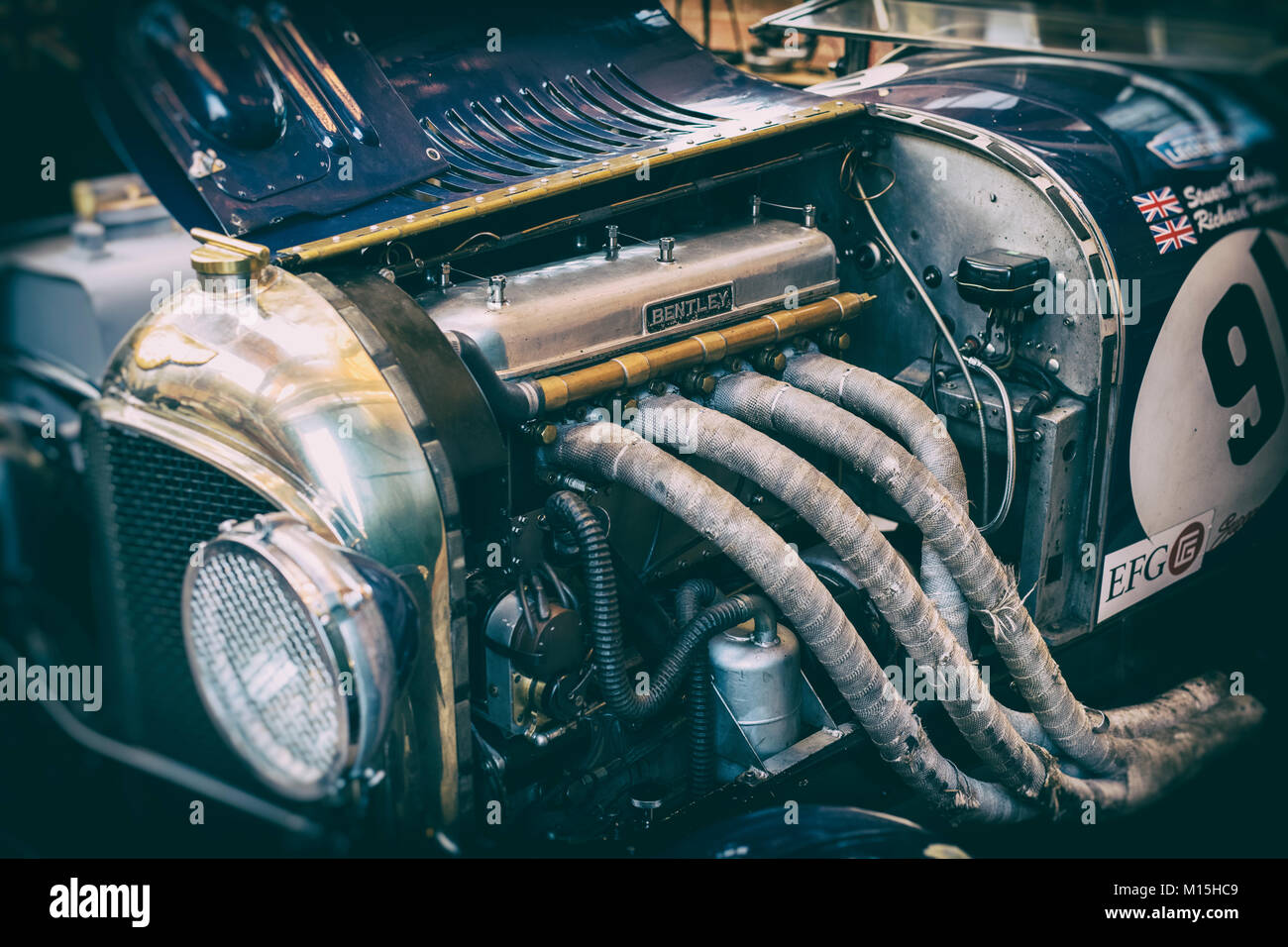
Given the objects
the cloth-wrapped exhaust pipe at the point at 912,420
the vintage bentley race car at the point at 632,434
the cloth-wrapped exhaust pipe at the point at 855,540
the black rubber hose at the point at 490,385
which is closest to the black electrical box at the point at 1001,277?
the vintage bentley race car at the point at 632,434

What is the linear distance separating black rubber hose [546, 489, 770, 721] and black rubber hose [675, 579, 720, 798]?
0.16 ft

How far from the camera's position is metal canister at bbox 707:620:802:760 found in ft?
8.43

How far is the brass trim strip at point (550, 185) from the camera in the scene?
7.85 ft

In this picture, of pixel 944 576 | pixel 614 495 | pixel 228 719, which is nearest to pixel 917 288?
pixel 944 576

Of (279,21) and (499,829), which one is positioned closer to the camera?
(499,829)

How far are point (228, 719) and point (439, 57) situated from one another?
5.41 ft

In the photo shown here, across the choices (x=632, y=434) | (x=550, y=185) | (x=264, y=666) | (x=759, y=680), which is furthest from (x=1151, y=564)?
(x=264, y=666)

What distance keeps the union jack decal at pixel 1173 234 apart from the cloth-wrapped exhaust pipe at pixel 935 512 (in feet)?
2.64

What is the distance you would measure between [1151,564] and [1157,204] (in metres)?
0.84

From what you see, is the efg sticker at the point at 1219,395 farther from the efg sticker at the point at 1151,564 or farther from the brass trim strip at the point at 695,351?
the brass trim strip at the point at 695,351

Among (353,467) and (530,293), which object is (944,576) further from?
(353,467)

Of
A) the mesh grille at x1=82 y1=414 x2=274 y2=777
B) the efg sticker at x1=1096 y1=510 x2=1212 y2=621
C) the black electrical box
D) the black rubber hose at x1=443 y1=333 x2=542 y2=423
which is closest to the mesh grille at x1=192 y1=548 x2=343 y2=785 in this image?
the mesh grille at x1=82 y1=414 x2=274 y2=777

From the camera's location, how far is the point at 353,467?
2.07 meters

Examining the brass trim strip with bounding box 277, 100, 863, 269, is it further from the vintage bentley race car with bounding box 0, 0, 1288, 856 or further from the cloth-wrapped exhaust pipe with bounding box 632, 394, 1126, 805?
the cloth-wrapped exhaust pipe with bounding box 632, 394, 1126, 805
